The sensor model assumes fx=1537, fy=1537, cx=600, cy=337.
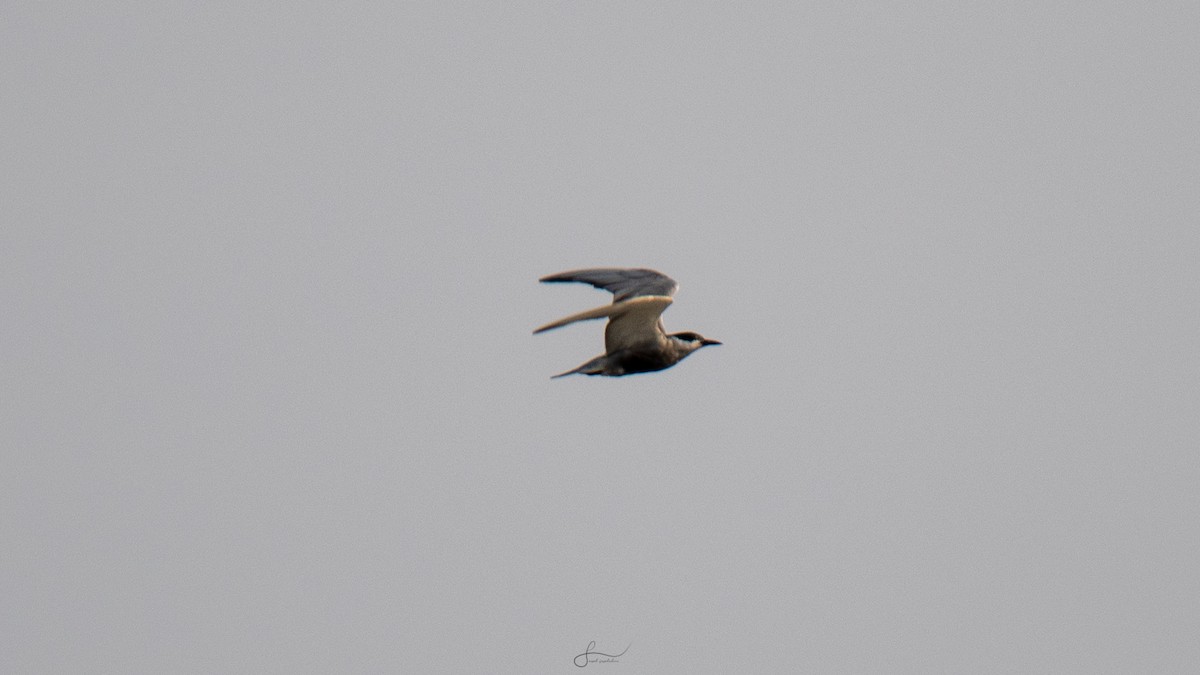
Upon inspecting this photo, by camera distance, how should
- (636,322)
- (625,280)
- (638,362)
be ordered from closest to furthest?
(636,322)
(638,362)
(625,280)

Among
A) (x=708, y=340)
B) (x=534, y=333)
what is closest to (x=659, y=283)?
(x=708, y=340)

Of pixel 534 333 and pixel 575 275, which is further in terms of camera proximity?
pixel 575 275

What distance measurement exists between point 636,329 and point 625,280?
137cm

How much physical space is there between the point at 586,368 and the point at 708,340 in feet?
7.93

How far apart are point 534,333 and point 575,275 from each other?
18.9 ft

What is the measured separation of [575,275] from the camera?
2452 centimetres

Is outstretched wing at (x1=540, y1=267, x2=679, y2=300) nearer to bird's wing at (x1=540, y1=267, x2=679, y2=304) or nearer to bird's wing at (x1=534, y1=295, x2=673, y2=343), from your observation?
bird's wing at (x1=540, y1=267, x2=679, y2=304)

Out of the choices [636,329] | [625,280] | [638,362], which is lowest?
[638,362]

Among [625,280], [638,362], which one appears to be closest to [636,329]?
[638,362]

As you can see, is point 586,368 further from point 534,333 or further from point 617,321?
point 534,333

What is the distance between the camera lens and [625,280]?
24.6 m

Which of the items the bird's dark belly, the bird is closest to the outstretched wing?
the bird

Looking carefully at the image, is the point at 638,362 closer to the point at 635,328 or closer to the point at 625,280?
the point at 635,328

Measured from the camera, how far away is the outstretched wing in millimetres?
24094
